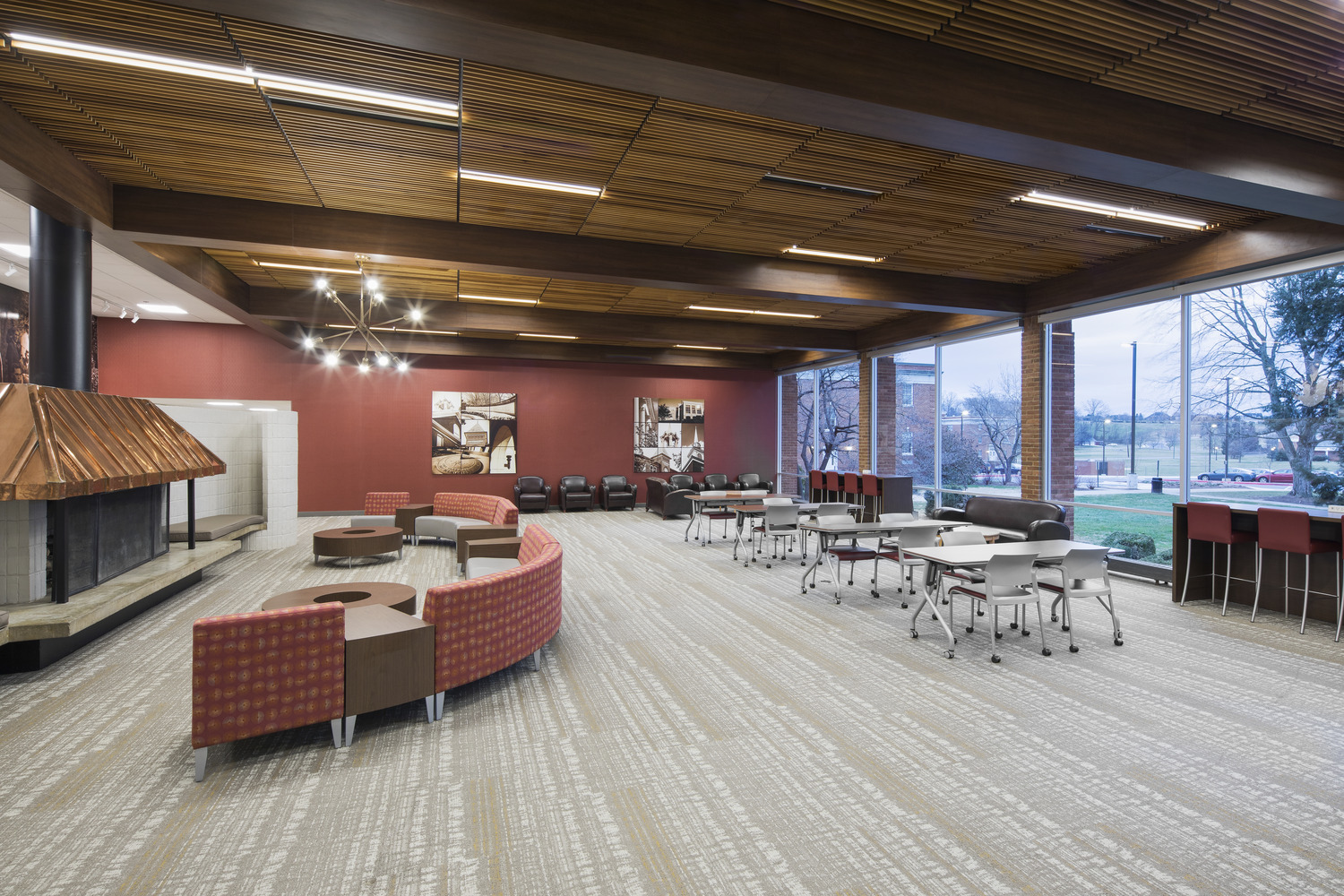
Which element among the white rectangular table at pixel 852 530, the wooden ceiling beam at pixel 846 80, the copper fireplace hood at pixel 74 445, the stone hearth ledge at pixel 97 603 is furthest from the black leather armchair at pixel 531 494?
the wooden ceiling beam at pixel 846 80

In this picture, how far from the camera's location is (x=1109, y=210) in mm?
5891

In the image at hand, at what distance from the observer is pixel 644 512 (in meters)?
14.3

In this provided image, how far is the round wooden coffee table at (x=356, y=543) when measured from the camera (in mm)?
8070

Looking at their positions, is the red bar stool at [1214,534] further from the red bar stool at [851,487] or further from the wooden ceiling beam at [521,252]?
the red bar stool at [851,487]

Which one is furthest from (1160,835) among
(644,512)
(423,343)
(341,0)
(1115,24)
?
(423,343)

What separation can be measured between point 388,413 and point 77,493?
9.20 m

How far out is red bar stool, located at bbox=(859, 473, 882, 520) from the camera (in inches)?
450

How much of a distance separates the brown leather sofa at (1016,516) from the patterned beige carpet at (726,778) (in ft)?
7.17

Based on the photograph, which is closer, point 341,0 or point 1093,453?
point 341,0

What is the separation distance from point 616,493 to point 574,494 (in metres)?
0.99

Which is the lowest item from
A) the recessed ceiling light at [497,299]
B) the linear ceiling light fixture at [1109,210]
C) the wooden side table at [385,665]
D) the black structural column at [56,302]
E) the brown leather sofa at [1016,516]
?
the wooden side table at [385,665]

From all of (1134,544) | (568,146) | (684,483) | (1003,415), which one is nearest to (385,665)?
(568,146)

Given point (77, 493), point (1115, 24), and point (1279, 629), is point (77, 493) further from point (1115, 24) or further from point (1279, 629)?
point (1279, 629)

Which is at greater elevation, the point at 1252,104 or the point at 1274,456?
the point at 1252,104
